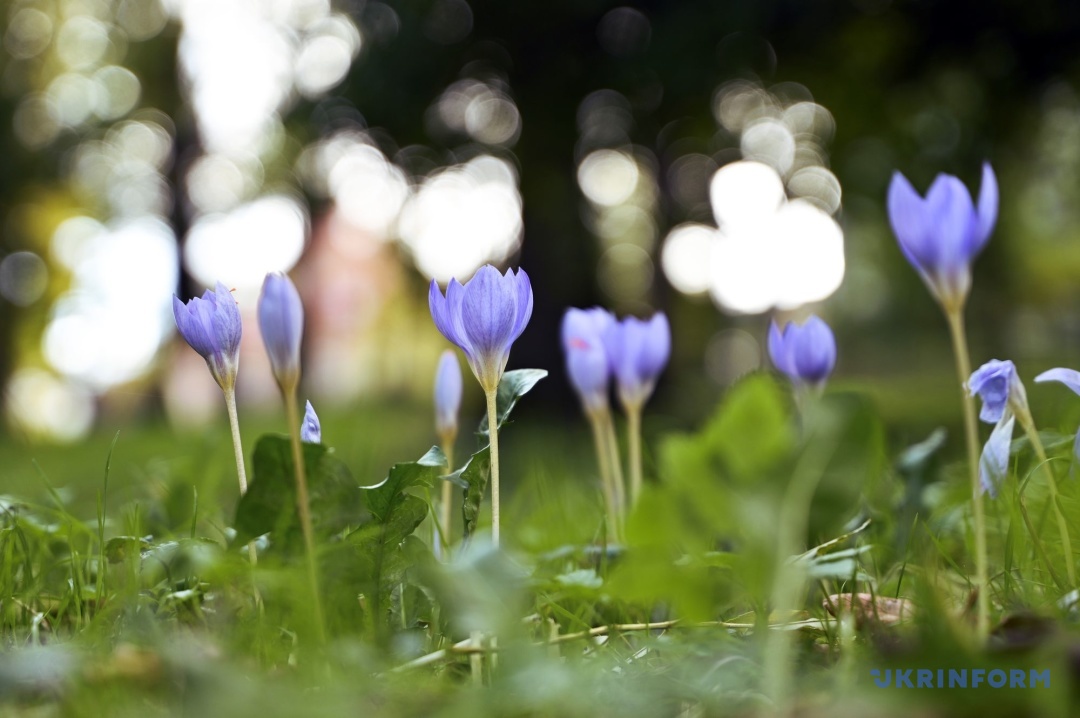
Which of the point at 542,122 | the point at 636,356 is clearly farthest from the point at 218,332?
the point at 542,122

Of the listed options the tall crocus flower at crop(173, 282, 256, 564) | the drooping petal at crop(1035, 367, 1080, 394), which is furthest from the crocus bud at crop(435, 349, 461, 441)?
the drooping petal at crop(1035, 367, 1080, 394)

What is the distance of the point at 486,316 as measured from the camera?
1023 millimetres

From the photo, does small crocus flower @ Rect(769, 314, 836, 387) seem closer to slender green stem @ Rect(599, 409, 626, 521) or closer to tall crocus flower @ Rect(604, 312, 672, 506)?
tall crocus flower @ Rect(604, 312, 672, 506)

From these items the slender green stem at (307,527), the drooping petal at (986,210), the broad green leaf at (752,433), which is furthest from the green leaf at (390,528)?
the drooping petal at (986,210)

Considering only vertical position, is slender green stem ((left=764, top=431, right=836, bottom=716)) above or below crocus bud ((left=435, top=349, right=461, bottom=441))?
below

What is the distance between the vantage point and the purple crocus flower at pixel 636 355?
5.00 ft

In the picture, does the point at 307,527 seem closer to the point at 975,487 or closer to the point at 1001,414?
the point at 975,487

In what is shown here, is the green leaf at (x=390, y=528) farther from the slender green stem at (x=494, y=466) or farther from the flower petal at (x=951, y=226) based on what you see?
the flower petal at (x=951, y=226)

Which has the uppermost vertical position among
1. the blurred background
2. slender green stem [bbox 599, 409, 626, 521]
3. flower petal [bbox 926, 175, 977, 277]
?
the blurred background

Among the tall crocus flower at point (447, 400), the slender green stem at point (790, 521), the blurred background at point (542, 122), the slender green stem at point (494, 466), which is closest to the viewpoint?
the slender green stem at point (790, 521)

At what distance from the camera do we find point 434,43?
6707 mm

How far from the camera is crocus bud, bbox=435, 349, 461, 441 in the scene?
4.34 ft

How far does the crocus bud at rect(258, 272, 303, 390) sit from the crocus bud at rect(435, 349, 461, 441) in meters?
0.45

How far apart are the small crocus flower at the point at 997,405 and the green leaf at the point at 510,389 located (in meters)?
0.52
